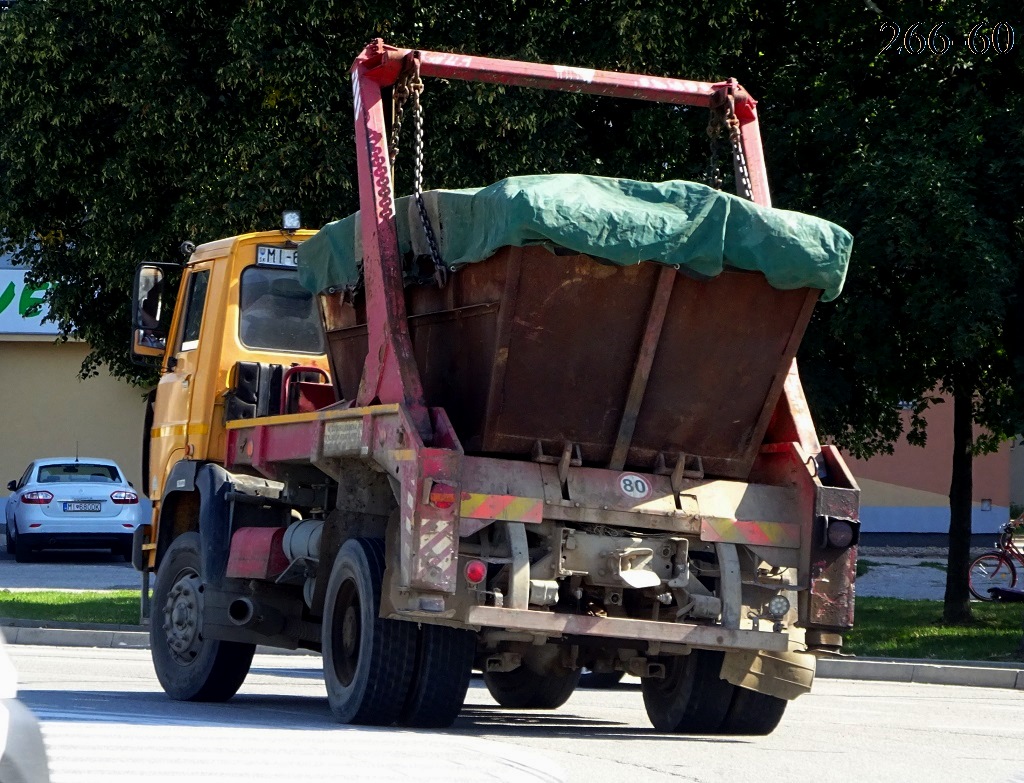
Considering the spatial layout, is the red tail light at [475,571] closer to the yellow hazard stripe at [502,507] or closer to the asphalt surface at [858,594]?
the yellow hazard stripe at [502,507]

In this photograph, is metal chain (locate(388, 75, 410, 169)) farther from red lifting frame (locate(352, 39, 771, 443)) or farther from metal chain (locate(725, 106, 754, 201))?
metal chain (locate(725, 106, 754, 201))

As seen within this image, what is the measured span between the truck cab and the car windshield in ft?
54.6

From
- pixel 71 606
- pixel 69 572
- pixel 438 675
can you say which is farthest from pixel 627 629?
pixel 69 572

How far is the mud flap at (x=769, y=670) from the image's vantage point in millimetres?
8773

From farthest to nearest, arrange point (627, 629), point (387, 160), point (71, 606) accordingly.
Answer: point (71, 606) → point (387, 160) → point (627, 629)

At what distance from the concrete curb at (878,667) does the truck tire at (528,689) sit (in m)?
3.27

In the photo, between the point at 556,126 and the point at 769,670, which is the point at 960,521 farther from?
the point at 769,670

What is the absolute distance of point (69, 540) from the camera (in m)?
27.0

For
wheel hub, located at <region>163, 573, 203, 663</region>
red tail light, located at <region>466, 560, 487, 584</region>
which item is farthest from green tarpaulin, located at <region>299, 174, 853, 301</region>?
wheel hub, located at <region>163, 573, 203, 663</region>

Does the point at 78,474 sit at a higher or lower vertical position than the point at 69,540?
higher

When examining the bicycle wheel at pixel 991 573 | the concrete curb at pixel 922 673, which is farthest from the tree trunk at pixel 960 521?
the concrete curb at pixel 922 673

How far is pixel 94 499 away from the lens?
27.0 m

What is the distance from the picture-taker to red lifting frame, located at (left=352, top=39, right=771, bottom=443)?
845cm

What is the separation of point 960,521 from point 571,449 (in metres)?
12.3
